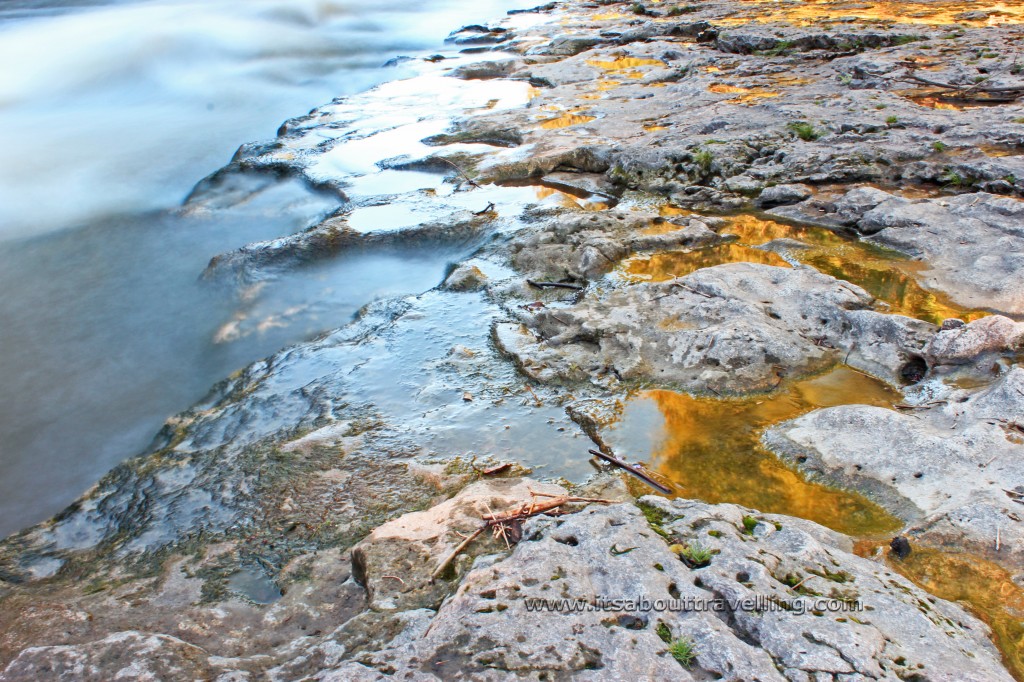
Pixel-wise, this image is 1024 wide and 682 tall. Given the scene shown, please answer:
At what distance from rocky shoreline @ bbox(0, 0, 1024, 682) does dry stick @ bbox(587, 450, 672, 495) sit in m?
0.09

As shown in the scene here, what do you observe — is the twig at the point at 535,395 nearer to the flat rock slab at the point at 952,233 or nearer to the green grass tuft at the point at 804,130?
the flat rock slab at the point at 952,233

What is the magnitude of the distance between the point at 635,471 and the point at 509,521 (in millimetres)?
1050

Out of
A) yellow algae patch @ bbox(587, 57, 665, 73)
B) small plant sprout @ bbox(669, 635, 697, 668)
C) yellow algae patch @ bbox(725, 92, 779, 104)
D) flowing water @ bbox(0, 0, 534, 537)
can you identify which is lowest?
flowing water @ bbox(0, 0, 534, 537)

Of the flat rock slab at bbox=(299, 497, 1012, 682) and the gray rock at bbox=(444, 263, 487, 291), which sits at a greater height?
the flat rock slab at bbox=(299, 497, 1012, 682)

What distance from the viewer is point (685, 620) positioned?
2277mm

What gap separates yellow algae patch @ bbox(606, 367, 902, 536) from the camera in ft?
11.2

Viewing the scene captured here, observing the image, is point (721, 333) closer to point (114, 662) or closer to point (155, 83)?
point (114, 662)

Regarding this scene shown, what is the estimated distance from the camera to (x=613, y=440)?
4141 millimetres

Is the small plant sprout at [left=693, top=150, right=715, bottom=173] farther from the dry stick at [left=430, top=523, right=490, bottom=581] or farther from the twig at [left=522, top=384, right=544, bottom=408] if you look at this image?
the dry stick at [left=430, top=523, right=490, bottom=581]

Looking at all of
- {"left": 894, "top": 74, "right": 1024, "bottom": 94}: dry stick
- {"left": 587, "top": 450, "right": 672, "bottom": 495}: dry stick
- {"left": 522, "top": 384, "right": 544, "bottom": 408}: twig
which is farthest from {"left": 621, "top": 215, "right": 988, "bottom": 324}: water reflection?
{"left": 894, "top": 74, "right": 1024, "bottom": 94}: dry stick

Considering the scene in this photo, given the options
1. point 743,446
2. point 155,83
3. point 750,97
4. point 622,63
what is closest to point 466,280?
point 743,446

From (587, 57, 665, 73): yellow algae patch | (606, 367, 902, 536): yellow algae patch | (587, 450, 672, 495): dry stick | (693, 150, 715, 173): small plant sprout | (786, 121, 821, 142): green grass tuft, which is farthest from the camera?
(587, 57, 665, 73): yellow algae patch

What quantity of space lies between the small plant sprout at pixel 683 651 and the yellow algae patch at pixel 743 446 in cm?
146

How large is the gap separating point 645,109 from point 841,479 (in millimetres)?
8263
